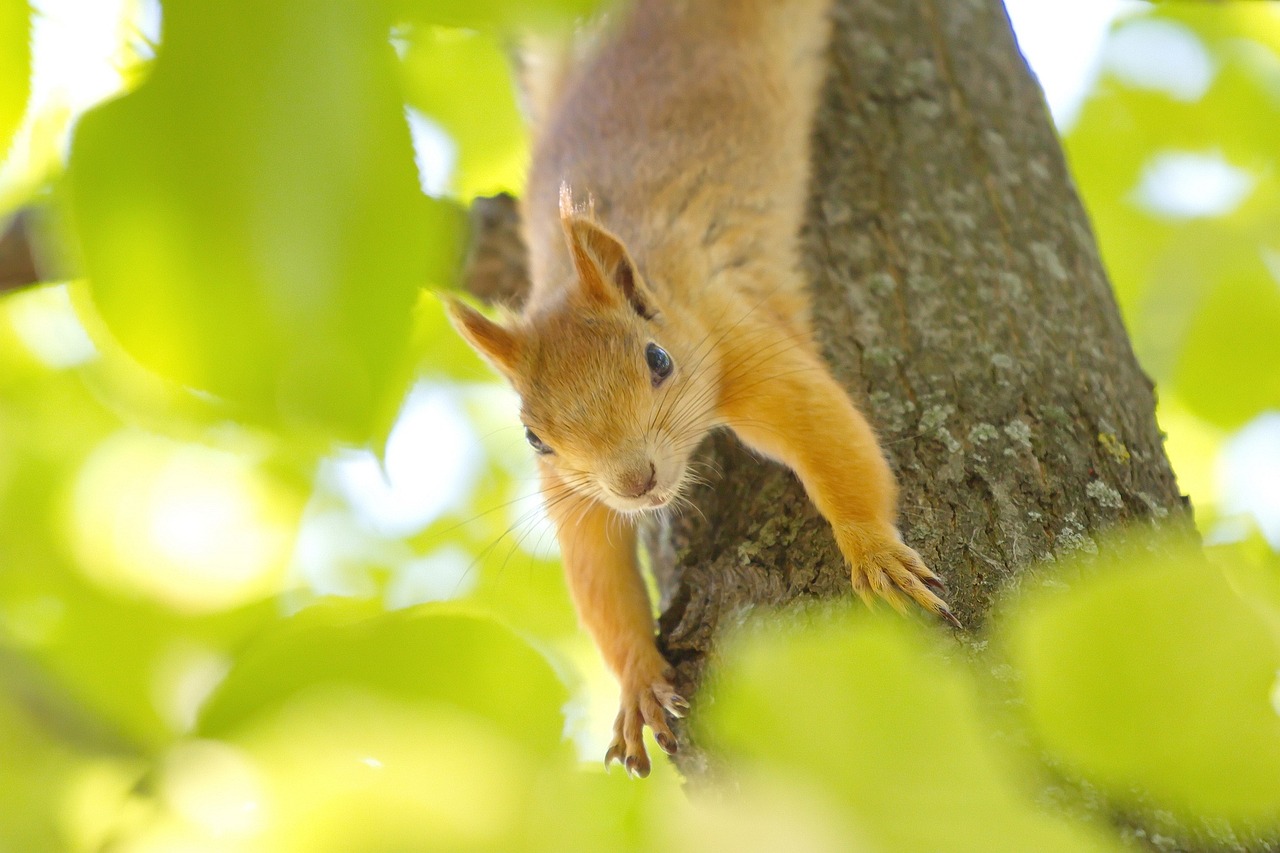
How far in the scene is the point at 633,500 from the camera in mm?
2359

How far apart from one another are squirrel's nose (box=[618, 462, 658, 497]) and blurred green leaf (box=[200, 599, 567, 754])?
1.56m

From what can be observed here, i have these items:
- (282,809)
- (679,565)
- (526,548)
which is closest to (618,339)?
(679,565)

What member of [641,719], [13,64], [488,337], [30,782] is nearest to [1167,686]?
[13,64]

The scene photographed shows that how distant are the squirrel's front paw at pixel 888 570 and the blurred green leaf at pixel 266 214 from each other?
1.39 meters

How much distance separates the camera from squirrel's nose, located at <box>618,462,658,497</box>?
234 centimetres

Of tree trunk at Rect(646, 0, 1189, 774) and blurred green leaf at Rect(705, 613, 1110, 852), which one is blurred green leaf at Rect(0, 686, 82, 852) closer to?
blurred green leaf at Rect(705, 613, 1110, 852)

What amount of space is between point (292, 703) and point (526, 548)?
9.04 ft

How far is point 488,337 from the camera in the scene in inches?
104

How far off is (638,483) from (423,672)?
1.62m

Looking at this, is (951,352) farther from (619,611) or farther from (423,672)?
(423,672)

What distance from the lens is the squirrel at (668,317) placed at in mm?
2266

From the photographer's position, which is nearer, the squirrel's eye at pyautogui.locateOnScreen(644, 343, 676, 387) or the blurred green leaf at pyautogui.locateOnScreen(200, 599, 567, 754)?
the blurred green leaf at pyautogui.locateOnScreen(200, 599, 567, 754)

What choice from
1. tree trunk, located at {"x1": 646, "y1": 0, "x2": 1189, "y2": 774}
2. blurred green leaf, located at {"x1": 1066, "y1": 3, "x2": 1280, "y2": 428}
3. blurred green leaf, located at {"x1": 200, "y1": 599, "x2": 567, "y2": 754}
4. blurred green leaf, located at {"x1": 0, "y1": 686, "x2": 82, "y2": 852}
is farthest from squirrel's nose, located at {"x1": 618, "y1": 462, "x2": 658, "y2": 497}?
blurred green leaf, located at {"x1": 200, "y1": 599, "x2": 567, "y2": 754}

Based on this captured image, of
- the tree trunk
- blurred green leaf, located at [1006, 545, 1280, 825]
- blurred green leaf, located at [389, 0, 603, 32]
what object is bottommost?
the tree trunk
